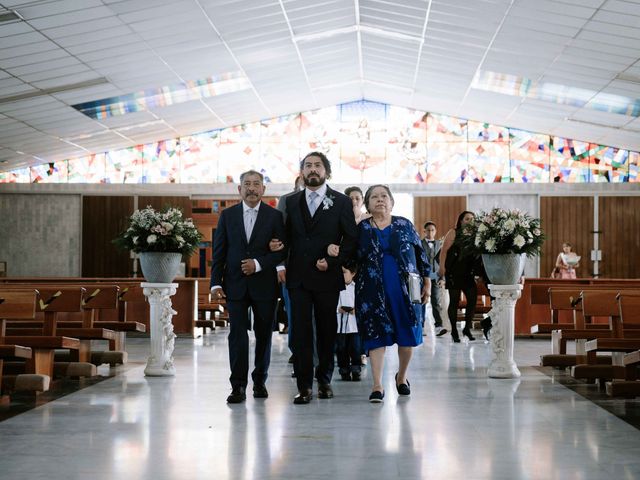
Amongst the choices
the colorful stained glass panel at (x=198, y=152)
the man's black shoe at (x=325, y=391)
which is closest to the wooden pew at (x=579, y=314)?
the man's black shoe at (x=325, y=391)

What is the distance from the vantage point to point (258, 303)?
544 cm

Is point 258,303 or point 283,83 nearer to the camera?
point 258,303

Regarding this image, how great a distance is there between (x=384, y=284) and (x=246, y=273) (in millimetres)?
823

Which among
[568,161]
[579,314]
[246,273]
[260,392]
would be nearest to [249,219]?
[246,273]

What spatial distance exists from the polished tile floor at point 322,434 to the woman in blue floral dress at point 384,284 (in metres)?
0.36

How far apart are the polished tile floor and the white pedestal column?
318mm

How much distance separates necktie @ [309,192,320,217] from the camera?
5.48 metres

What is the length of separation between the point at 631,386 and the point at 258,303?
2273mm

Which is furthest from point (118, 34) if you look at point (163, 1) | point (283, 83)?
point (283, 83)

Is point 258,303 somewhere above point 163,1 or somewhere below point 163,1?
below

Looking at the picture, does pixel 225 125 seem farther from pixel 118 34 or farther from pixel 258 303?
pixel 258 303

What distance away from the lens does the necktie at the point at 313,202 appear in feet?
18.0

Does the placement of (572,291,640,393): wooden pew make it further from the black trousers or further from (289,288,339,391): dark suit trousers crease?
the black trousers

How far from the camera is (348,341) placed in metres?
6.85
